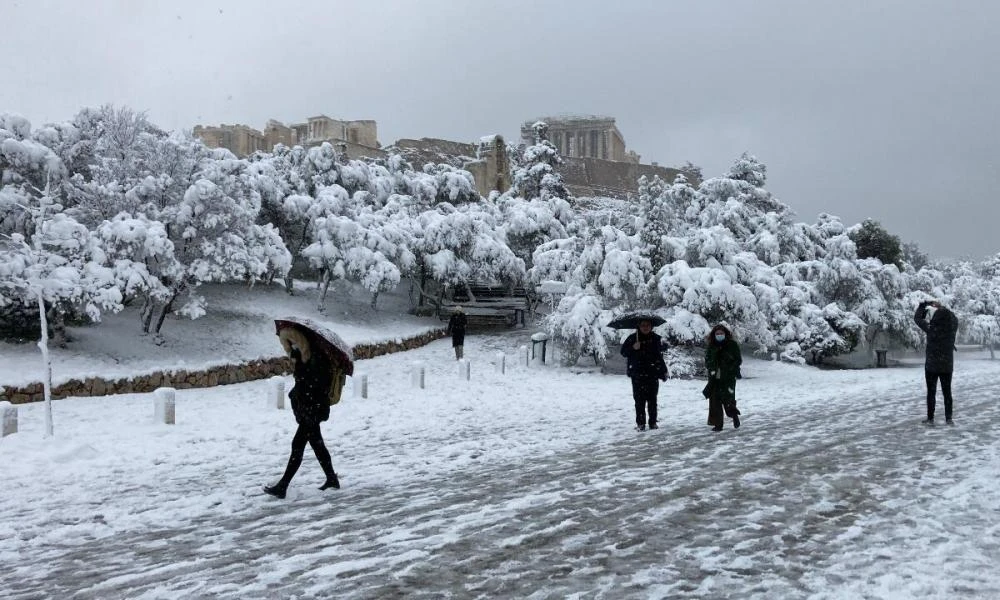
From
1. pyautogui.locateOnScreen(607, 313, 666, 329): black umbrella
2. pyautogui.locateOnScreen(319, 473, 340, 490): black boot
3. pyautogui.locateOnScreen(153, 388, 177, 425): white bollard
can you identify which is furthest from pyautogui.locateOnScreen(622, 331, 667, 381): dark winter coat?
pyautogui.locateOnScreen(153, 388, 177, 425): white bollard

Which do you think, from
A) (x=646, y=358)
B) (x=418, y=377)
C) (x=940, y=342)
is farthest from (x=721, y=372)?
(x=418, y=377)

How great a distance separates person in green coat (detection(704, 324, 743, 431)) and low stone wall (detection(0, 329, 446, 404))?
12.3 metres

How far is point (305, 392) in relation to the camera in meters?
6.84

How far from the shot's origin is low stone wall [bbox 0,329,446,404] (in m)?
14.5

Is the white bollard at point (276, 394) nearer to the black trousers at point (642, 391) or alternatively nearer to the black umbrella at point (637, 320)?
the black umbrella at point (637, 320)

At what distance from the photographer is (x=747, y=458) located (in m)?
8.60

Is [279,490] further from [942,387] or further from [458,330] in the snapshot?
[458,330]

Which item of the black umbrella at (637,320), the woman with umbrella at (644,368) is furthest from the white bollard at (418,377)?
the woman with umbrella at (644,368)

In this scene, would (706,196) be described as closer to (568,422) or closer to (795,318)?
(795,318)

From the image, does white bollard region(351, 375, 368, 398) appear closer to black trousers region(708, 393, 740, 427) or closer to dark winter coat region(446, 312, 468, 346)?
black trousers region(708, 393, 740, 427)

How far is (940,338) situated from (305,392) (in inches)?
376

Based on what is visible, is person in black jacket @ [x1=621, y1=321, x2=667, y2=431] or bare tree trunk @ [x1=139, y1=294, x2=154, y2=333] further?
bare tree trunk @ [x1=139, y1=294, x2=154, y2=333]

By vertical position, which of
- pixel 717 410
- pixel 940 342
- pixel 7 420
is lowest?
pixel 7 420

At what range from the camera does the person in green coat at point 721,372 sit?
1094 cm
